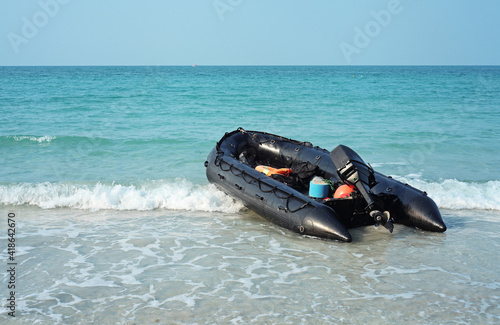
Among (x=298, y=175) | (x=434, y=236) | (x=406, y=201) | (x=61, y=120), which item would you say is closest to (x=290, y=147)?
(x=298, y=175)

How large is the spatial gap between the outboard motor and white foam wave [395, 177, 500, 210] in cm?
194

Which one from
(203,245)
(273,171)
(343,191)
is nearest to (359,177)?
(343,191)

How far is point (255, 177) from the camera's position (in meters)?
6.59

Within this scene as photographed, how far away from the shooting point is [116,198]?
7.64m

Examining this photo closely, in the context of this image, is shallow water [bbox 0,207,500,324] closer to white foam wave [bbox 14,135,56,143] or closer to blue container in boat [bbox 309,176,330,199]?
blue container in boat [bbox 309,176,330,199]

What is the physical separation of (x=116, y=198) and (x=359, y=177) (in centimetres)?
412

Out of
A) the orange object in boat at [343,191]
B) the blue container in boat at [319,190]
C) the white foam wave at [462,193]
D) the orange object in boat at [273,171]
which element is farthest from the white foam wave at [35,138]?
the white foam wave at [462,193]

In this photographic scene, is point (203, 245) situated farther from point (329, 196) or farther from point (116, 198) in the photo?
point (116, 198)

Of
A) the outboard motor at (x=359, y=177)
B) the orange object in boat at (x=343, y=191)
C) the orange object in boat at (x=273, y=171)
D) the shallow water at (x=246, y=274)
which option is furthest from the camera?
the orange object in boat at (x=273, y=171)

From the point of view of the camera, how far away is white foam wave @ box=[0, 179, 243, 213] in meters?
7.40

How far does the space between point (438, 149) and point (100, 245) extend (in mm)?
9189

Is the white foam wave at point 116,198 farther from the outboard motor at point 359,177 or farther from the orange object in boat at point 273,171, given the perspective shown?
the outboard motor at point 359,177

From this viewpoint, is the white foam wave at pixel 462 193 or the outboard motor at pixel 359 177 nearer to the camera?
the outboard motor at pixel 359 177

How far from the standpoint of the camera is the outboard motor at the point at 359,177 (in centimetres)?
562
